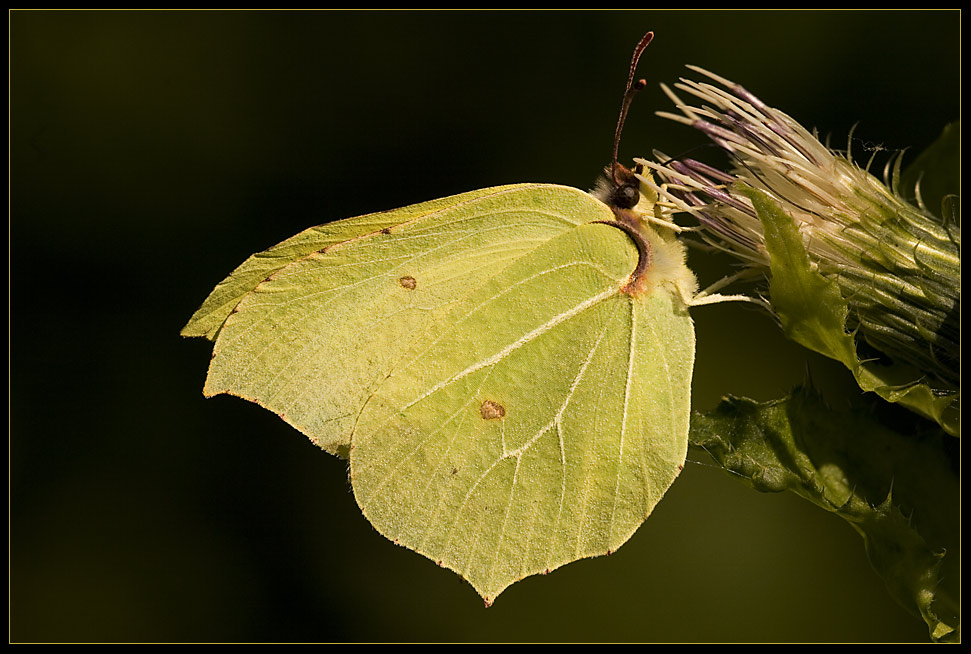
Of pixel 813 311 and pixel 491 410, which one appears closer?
pixel 813 311

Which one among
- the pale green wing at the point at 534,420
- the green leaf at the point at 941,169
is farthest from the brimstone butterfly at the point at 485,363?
the green leaf at the point at 941,169

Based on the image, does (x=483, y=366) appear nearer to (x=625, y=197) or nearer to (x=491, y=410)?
(x=491, y=410)

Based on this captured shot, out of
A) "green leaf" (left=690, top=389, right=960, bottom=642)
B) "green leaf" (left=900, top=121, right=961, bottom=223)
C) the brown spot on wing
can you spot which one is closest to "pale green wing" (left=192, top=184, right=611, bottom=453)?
the brown spot on wing

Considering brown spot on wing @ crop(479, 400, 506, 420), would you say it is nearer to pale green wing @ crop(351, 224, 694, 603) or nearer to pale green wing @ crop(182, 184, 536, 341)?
pale green wing @ crop(351, 224, 694, 603)

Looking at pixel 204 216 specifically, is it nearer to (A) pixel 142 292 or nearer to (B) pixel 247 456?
(A) pixel 142 292

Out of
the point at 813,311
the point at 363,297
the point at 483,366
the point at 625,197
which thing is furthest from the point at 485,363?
the point at 813,311

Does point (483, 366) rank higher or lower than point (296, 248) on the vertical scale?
lower

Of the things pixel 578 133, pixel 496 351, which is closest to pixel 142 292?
pixel 578 133
